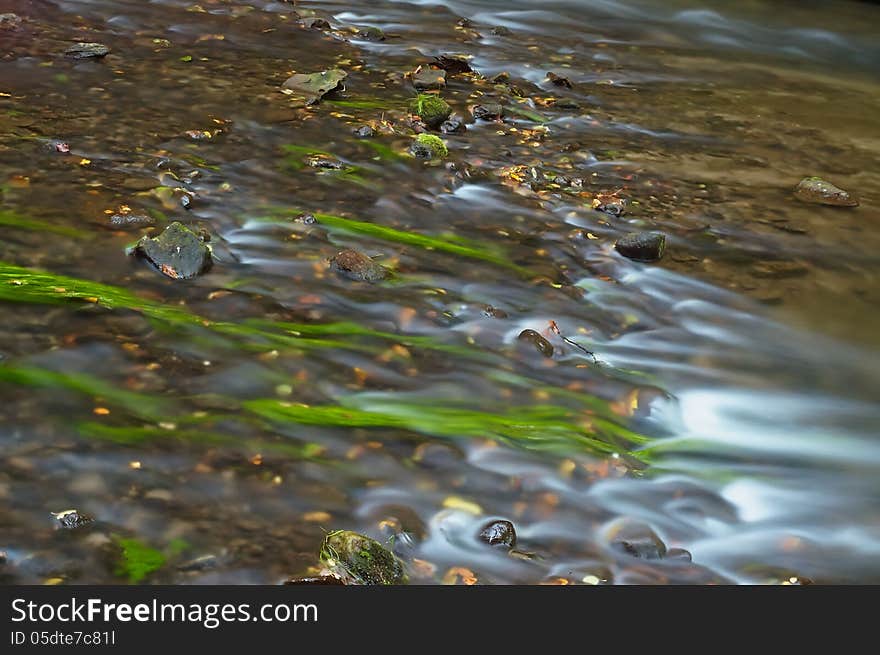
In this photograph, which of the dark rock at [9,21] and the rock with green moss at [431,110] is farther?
the dark rock at [9,21]

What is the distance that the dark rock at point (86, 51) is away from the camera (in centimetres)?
773

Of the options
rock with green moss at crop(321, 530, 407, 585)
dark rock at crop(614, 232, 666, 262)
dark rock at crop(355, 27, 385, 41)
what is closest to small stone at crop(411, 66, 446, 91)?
dark rock at crop(355, 27, 385, 41)

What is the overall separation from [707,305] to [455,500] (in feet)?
8.02

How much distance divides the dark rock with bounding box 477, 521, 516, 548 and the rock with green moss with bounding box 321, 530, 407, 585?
1.18 feet

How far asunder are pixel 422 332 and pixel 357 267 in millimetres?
607

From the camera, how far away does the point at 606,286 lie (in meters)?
5.31

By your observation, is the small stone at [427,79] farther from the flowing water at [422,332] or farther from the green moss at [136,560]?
the green moss at [136,560]

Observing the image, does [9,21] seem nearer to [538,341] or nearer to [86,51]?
[86,51]

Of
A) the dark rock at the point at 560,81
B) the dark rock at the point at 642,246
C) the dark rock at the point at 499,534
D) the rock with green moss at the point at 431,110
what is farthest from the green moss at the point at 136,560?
the dark rock at the point at 560,81

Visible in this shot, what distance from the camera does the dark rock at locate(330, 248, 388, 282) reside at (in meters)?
4.90

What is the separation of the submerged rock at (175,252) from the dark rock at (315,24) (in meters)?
5.55

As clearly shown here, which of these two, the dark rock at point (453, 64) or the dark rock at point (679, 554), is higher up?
the dark rock at point (453, 64)
